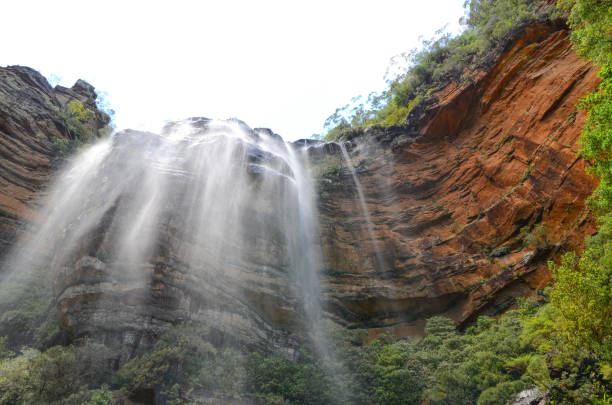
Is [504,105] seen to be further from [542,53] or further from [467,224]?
[467,224]

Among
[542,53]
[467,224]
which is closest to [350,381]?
[467,224]

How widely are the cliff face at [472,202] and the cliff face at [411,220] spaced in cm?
7

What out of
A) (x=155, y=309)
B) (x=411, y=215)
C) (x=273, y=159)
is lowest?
(x=155, y=309)

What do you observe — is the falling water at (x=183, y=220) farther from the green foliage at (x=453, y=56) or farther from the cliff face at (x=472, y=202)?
the green foliage at (x=453, y=56)

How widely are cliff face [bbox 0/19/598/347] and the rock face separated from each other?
0.26ft

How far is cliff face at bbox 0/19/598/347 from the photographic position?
13.0m

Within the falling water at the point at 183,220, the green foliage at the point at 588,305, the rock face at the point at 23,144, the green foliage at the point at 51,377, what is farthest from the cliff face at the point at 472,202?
the rock face at the point at 23,144

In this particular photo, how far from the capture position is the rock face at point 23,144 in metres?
16.7

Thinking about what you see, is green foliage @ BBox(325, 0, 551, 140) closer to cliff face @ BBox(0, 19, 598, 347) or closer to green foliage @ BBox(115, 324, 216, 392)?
cliff face @ BBox(0, 19, 598, 347)

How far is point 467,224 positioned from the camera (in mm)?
17656

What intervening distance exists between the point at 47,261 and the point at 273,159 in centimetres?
1262

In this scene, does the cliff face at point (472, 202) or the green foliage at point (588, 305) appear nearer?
the green foliage at point (588, 305)

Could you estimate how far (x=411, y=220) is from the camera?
1981 centimetres

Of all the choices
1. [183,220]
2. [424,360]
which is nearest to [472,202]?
[424,360]
